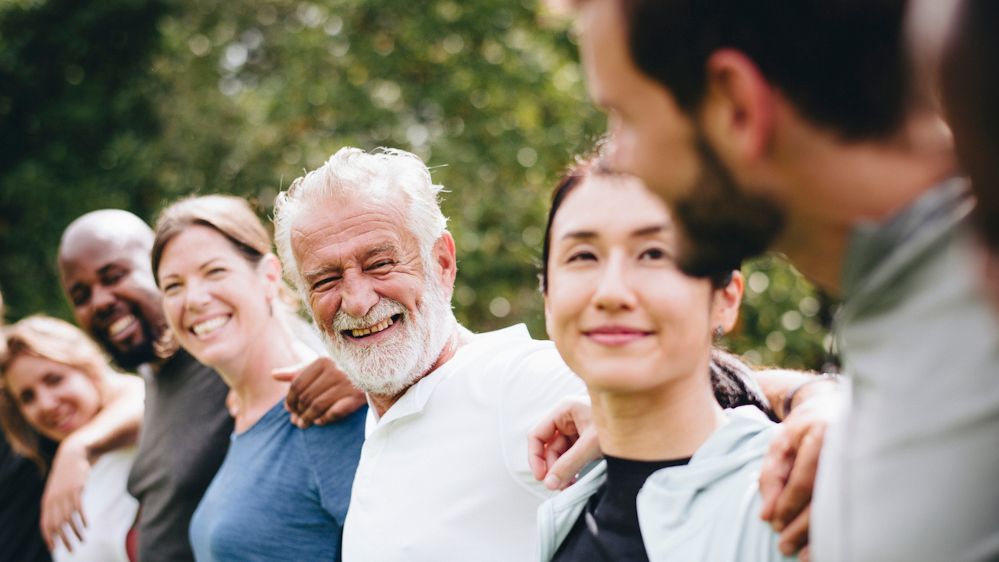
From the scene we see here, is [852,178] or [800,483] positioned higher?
[852,178]

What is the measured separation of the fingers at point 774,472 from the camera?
1.42 metres

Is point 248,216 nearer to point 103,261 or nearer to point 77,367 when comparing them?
point 103,261

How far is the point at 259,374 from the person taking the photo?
331 centimetres

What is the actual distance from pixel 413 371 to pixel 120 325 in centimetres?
204

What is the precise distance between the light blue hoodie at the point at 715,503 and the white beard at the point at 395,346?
103cm

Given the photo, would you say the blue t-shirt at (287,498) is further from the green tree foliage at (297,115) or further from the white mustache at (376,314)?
the green tree foliage at (297,115)

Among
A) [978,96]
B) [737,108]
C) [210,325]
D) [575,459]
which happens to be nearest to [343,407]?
[210,325]

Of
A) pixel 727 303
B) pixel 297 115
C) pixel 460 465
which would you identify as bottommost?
pixel 460 465

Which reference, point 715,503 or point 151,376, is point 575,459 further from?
point 151,376

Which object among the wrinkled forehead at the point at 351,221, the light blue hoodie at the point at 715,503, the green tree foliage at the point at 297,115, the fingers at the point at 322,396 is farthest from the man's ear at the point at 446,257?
the green tree foliage at the point at 297,115

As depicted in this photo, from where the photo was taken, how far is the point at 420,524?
7.50 ft

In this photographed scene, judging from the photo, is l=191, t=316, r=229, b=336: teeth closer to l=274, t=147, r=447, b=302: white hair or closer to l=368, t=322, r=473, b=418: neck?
l=274, t=147, r=447, b=302: white hair

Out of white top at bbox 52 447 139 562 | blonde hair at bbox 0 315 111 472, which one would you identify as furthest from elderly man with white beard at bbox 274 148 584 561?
blonde hair at bbox 0 315 111 472

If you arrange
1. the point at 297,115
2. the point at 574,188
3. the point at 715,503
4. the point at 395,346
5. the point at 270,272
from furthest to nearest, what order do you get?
the point at 297,115 < the point at 270,272 < the point at 395,346 < the point at 574,188 < the point at 715,503
